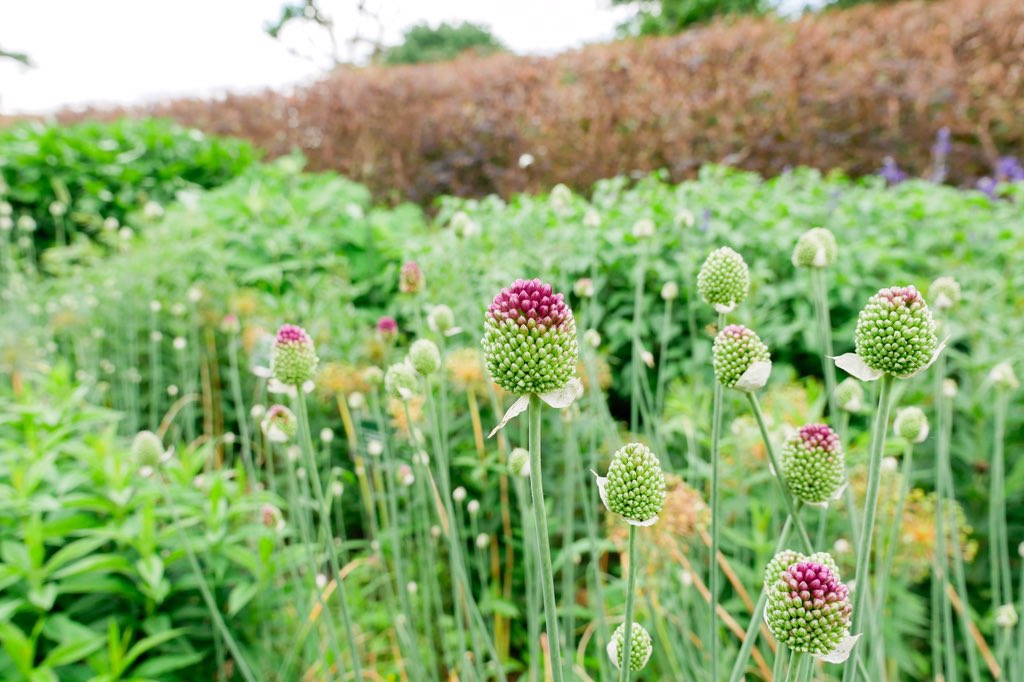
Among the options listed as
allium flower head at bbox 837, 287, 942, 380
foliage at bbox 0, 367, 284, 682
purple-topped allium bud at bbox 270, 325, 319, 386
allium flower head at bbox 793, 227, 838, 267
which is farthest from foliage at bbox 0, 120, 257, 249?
allium flower head at bbox 837, 287, 942, 380

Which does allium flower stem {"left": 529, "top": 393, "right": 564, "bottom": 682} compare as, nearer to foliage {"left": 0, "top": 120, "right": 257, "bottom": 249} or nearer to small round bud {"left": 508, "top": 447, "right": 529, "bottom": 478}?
small round bud {"left": 508, "top": 447, "right": 529, "bottom": 478}

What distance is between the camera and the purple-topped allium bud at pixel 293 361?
3.24ft

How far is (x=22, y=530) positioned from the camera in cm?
157

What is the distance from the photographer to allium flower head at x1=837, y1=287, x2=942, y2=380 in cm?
70

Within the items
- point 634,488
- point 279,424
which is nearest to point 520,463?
point 279,424

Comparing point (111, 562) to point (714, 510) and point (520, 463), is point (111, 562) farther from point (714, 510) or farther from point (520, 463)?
point (714, 510)

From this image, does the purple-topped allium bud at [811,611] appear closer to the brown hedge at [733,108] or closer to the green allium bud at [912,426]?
the green allium bud at [912,426]

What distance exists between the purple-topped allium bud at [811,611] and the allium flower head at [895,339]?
7.6 inches

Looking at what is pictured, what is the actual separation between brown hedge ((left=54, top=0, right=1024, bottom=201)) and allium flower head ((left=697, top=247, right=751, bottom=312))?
143 inches

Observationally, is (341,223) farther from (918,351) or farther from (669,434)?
(918,351)

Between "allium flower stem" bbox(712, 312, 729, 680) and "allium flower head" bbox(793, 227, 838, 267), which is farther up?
"allium flower head" bbox(793, 227, 838, 267)

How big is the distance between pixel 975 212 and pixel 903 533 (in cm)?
199

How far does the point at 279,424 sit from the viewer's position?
3.96 feet


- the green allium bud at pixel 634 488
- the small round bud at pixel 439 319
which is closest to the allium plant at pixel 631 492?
the green allium bud at pixel 634 488
